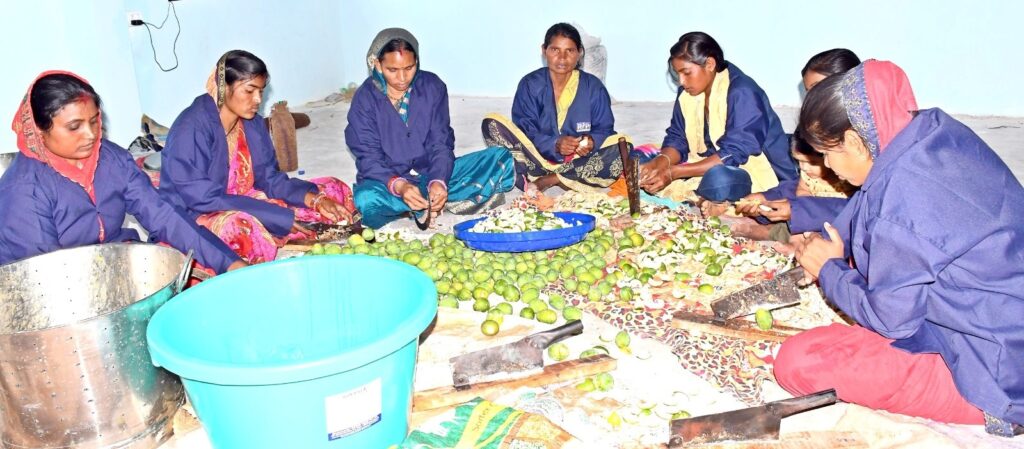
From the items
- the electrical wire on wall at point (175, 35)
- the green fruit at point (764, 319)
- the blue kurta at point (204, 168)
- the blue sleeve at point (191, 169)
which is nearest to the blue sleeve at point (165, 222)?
the blue kurta at point (204, 168)

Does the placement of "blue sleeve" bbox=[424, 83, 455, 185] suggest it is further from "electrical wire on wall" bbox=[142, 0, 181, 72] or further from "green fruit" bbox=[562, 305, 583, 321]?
"electrical wire on wall" bbox=[142, 0, 181, 72]

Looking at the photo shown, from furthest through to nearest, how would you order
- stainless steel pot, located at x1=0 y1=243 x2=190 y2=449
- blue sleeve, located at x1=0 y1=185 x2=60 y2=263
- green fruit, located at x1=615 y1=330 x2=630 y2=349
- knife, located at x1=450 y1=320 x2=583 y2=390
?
green fruit, located at x1=615 y1=330 x2=630 y2=349, blue sleeve, located at x1=0 y1=185 x2=60 y2=263, knife, located at x1=450 y1=320 x2=583 y2=390, stainless steel pot, located at x1=0 y1=243 x2=190 y2=449

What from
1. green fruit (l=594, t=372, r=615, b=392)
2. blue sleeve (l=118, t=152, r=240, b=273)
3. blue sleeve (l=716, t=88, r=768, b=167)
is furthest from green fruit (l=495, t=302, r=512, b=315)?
blue sleeve (l=716, t=88, r=768, b=167)

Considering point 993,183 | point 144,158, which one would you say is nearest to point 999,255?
point 993,183

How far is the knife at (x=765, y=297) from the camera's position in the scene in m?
3.10

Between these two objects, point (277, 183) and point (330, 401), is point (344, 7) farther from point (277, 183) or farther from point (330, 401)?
point (330, 401)

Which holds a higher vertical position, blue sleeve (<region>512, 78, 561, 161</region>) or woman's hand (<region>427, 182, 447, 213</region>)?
blue sleeve (<region>512, 78, 561, 161</region>)

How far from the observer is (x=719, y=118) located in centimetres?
484

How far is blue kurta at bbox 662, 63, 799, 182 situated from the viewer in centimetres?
468

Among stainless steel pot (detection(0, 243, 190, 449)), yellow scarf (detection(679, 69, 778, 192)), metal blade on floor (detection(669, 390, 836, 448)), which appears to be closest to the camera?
stainless steel pot (detection(0, 243, 190, 449))

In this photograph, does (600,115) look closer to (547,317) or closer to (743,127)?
(743,127)

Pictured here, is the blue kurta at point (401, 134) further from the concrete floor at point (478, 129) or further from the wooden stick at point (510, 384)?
the wooden stick at point (510, 384)

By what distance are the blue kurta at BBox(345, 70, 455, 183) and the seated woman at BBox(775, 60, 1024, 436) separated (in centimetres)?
293

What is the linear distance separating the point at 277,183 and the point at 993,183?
3712mm
